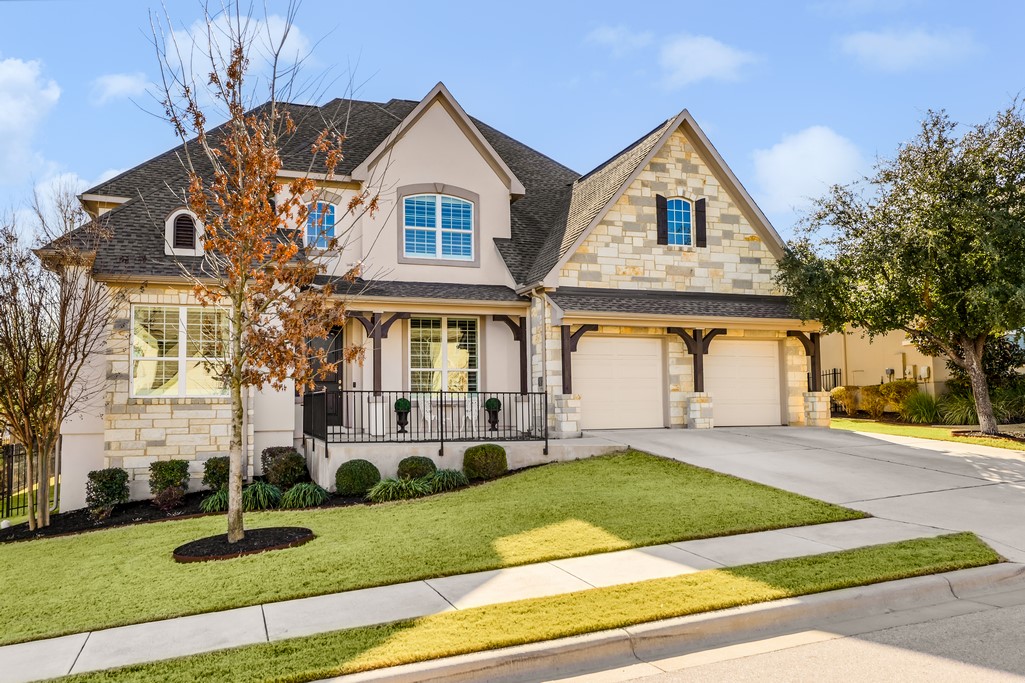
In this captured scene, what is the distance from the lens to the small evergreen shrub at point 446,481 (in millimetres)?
13125

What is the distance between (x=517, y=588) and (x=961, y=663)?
12.0 feet

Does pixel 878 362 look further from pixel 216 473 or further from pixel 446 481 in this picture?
pixel 216 473

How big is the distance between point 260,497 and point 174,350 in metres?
4.10

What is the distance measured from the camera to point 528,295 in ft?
56.7

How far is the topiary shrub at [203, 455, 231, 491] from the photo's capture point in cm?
1365

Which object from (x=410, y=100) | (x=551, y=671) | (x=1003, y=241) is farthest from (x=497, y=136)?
(x=551, y=671)

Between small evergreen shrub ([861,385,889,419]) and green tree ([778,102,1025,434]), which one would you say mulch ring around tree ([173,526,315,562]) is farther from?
small evergreen shrub ([861,385,889,419])

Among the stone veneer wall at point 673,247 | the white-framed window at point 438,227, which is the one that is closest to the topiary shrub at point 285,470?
the white-framed window at point 438,227

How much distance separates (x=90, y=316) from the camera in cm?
1374

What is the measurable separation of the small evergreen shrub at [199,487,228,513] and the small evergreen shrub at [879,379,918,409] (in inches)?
809

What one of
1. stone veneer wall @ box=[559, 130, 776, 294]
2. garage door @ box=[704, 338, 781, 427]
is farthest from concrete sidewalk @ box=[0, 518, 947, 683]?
garage door @ box=[704, 338, 781, 427]

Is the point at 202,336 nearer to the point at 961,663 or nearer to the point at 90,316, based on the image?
the point at 90,316

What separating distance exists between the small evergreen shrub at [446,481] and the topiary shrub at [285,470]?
268 cm

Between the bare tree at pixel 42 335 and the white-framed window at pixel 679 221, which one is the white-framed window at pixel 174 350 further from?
the white-framed window at pixel 679 221
